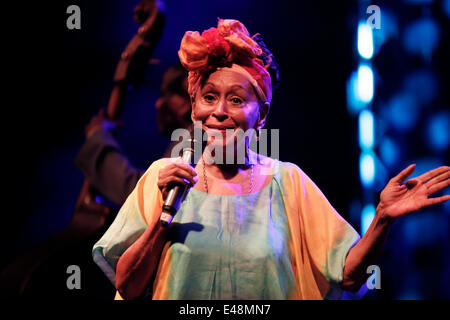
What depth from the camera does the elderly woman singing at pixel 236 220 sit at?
1321 mm

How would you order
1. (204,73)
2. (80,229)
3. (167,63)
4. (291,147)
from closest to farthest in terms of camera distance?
(204,73), (291,147), (80,229), (167,63)

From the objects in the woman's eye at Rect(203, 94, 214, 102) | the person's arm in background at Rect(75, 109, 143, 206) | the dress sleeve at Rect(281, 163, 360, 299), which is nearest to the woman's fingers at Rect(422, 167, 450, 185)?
the dress sleeve at Rect(281, 163, 360, 299)

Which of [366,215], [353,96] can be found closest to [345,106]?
[353,96]

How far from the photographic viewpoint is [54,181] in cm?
277

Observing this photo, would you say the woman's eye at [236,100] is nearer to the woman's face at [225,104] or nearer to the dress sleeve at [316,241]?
the woman's face at [225,104]

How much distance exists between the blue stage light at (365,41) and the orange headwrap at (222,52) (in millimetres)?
849

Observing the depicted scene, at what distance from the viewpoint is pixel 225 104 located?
1.45 meters

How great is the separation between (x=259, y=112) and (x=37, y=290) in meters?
1.26

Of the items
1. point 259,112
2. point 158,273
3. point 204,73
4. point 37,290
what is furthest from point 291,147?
point 37,290

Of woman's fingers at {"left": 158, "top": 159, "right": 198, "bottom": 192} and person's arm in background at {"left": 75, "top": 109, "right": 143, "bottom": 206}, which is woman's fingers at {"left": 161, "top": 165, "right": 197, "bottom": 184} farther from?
person's arm in background at {"left": 75, "top": 109, "right": 143, "bottom": 206}

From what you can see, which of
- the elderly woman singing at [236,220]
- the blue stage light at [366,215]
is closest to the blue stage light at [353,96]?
the blue stage light at [366,215]

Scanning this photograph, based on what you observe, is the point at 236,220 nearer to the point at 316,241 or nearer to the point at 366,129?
the point at 316,241

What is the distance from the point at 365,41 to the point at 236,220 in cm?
119
